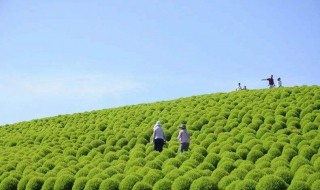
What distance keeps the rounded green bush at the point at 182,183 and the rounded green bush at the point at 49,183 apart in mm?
4482

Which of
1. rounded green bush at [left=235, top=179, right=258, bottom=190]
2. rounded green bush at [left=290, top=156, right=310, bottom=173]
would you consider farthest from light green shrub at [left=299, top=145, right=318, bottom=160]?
rounded green bush at [left=235, top=179, right=258, bottom=190]

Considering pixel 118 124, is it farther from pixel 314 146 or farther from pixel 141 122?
pixel 314 146

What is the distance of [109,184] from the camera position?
13320 millimetres

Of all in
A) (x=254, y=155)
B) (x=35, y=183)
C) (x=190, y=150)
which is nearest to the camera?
(x=35, y=183)

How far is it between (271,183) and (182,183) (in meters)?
2.48

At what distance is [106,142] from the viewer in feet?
75.3

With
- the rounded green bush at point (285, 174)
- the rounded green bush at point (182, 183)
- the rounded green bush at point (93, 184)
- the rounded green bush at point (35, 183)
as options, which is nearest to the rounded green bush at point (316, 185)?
the rounded green bush at point (285, 174)

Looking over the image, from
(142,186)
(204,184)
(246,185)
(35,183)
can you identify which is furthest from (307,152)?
(35,183)

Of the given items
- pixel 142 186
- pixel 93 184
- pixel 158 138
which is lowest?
pixel 142 186

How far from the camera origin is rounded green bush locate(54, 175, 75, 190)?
14.3 metres

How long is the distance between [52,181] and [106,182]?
2.43 meters

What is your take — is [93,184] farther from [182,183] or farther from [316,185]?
[316,185]

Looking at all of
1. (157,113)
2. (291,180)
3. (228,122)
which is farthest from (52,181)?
(157,113)

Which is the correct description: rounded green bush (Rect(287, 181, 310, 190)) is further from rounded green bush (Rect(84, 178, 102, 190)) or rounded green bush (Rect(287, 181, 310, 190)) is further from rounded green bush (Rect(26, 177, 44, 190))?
rounded green bush (Rect(26, 177, 44, 190))
